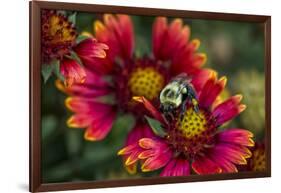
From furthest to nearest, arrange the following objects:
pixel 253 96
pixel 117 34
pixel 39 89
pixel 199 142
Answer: pixel 253 96, pixel 199 142, pixel 117 34, pixel 39 89

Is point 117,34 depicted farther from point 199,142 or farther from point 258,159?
point 258,159

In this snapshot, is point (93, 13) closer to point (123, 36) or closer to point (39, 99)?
point (123, 36)

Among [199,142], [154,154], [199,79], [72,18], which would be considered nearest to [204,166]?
[199,142]

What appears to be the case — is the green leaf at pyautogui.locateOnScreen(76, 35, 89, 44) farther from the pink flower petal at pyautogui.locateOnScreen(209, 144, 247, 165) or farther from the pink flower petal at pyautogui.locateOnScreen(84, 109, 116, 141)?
the pink flower petal at pyautogui.locateOnScreen(209, 144, 247, 165)

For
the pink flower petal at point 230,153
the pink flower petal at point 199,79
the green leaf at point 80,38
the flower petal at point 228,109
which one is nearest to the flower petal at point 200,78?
the pink flower petal at point 199,79

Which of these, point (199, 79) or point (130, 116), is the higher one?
point (199, 79)

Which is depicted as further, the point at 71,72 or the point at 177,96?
the point at 177,96

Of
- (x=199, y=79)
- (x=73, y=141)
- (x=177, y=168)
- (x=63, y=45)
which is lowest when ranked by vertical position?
(x=177, y=168)
